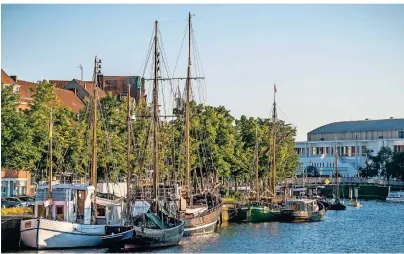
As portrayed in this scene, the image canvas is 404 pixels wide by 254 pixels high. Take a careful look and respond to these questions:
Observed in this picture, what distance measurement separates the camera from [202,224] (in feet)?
266

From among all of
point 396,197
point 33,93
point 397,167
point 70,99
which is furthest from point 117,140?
point 397,167

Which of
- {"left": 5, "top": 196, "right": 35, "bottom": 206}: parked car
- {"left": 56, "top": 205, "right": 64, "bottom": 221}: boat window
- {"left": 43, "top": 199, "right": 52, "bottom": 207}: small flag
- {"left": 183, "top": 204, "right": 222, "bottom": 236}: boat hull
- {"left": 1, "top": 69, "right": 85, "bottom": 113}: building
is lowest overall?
{"left": 183, "top": 204, "right": 222, "bottom": 236}: boat hull

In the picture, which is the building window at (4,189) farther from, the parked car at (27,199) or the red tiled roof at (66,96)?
the red tiled roof at (66,96)

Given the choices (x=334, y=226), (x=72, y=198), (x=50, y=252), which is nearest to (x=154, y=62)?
(x=72, y=198)

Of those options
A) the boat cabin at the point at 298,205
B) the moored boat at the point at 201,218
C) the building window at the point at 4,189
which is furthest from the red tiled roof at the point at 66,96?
the moored boat at the point at 201,218

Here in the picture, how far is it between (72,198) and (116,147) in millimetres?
31585

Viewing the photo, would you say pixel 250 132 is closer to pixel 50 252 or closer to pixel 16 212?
pixel 16 212

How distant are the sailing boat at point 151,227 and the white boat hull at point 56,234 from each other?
1.48 m

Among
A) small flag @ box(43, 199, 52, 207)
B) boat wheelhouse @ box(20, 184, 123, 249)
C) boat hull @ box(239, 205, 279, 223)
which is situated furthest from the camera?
boat hull @ box(239, 205, 279, 223)

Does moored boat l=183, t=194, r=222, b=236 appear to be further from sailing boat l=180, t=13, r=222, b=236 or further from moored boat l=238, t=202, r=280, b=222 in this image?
moored boat l=238, t=202, r=280, b=222

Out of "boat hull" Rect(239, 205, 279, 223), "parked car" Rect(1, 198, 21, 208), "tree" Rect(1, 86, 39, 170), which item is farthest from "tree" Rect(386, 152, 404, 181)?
"parked car" Rect(1, 198, 21, 208)

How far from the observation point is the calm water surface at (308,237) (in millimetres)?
72500

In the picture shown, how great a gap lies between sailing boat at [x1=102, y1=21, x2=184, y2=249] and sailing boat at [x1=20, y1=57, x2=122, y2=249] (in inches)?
61.6

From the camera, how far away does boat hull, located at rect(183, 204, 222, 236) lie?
79188 millimetres
